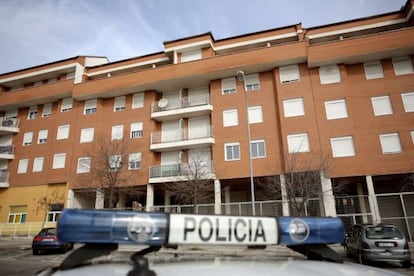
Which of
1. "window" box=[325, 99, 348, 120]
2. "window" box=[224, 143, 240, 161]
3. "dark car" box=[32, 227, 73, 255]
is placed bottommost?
"dark car" box=[32, 227, 73, 255]

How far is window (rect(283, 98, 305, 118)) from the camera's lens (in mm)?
20750

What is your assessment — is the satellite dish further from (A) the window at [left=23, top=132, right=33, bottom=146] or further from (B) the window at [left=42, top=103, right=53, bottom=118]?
(A) the window at [left=23, top=132, right=33, bottom=146]

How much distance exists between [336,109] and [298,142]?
373 cm

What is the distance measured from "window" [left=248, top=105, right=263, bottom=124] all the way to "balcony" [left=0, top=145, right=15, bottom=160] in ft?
78.8

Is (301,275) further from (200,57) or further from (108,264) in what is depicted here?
(200,57)

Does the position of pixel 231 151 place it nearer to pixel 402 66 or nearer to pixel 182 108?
pixel 182 108

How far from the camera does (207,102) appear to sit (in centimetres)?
2348

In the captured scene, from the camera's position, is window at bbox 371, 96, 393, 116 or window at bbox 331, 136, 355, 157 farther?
window at bbox 371, 96, 393, 116

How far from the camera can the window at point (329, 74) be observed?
68.2 ft

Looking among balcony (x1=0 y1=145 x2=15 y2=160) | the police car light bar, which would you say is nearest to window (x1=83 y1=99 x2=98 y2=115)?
balcony (x1=0 y1=145 x2=15 y2=160)

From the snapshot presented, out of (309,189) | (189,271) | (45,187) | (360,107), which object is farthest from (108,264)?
(45,187)

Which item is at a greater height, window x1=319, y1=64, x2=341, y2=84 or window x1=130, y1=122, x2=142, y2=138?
window x1=319, y1=64, x2=341, y2=84

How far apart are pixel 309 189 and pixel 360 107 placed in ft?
26.2

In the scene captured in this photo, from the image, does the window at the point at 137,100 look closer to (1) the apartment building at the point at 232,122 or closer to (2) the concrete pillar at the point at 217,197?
(1) the apartment building at the point at 232,122
